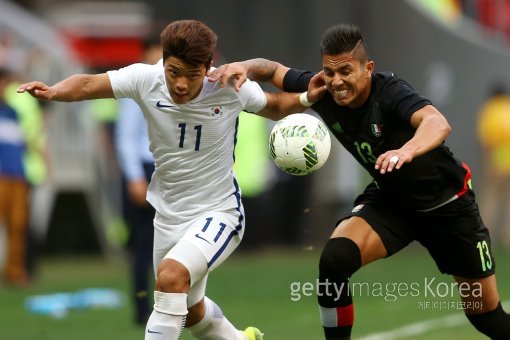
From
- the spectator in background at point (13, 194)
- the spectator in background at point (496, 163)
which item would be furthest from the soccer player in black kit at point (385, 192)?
the spectator in background at point (496, 163)

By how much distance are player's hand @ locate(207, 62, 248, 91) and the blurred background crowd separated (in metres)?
8.00

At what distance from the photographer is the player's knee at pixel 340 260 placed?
7.56 meters

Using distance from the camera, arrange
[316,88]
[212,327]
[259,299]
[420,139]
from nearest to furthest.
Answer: [420,139]
[316,88]
[212,327]
[259,299]

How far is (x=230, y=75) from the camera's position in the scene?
766 centimetres

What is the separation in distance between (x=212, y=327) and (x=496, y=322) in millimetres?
1894

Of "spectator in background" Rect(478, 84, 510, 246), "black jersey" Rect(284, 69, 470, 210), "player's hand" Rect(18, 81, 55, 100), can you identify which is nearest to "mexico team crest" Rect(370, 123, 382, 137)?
"black jersey" Rect(284, 69, 470, 210)

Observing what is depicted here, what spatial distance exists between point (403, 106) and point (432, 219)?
0.86 m

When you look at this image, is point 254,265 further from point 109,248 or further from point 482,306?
point 482,306

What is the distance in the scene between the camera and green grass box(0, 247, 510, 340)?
34.5ft

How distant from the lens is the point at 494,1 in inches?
912

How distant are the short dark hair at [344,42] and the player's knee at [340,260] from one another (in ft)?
3.93

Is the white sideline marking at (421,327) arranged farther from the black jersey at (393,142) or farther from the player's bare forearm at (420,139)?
the player's bare forearm at (420,139)

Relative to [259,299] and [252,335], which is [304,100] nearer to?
[252,335]

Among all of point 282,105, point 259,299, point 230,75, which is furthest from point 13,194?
point 230,75
